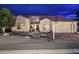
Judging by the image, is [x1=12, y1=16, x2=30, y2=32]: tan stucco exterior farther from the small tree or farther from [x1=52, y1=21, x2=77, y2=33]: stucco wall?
[x1=52, y1=21, x2=77, y2=33]: stucco wall

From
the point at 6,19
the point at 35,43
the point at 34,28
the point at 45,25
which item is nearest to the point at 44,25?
the point at 45,25

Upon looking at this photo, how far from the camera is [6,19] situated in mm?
2328

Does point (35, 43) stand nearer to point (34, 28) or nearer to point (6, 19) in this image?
point (34, 28)

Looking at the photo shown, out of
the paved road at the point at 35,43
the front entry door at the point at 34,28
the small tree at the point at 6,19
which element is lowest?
the paved road at the point at 35,43

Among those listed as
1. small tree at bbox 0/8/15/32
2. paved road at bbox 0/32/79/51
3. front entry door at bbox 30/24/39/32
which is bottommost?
paved road at bbox 0/32/79/51

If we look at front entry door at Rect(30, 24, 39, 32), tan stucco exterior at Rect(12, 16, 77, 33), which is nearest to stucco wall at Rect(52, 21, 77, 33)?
tan stucco exterior at Rect(12, 16, 77, 33)

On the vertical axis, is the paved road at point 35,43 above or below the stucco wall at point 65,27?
below

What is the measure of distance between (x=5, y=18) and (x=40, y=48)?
56cm

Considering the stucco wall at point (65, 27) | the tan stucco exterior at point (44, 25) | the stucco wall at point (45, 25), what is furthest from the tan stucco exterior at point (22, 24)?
the stucco wall at point (65, 27)

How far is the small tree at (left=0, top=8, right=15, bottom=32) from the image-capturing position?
2324mm

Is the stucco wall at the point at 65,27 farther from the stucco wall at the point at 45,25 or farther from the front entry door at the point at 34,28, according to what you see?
the front entry door at the point at 34,28

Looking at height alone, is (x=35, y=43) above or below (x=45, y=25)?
below

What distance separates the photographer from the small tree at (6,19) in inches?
91.5
